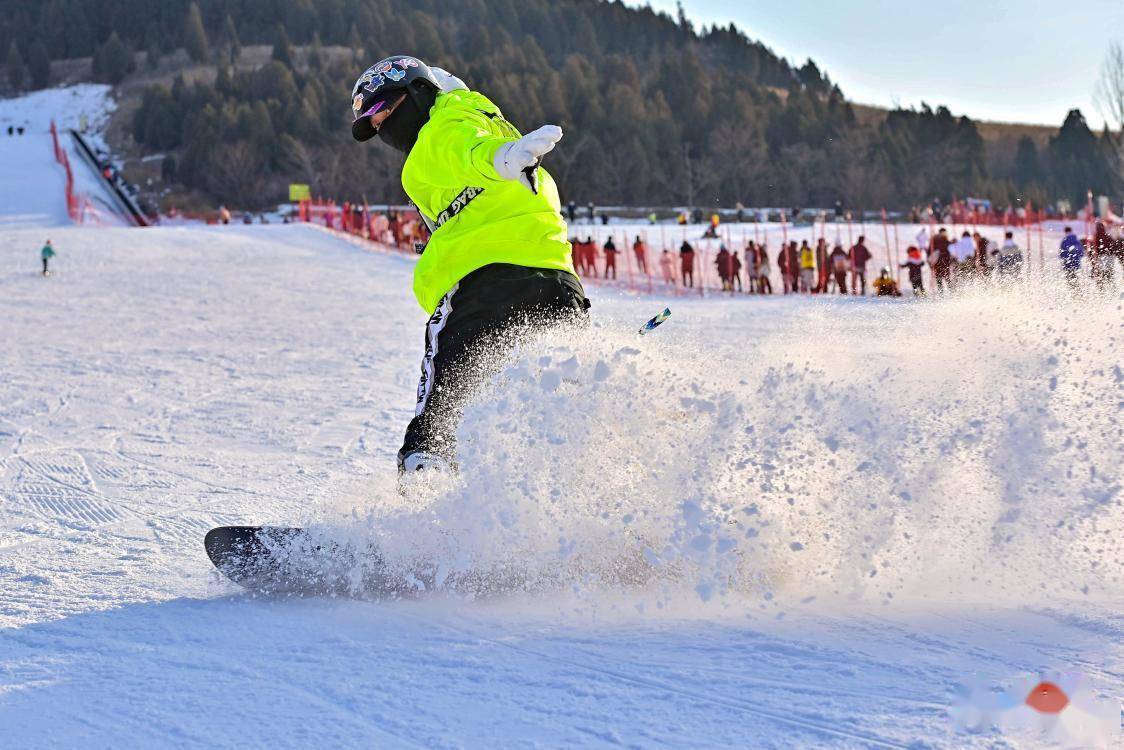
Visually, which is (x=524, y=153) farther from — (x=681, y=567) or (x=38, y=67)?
(x=38, y=67)

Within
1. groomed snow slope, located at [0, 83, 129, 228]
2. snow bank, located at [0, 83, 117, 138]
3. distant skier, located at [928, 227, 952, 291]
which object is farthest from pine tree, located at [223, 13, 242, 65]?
distant skier, located at [928, 227, 952, 291]

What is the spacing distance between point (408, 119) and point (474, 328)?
2.40ft

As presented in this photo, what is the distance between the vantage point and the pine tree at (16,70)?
14950 cm

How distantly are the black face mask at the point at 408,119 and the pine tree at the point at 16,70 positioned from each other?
548 ft

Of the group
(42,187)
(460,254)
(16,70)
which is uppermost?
(16,70)

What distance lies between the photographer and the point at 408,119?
140 inches

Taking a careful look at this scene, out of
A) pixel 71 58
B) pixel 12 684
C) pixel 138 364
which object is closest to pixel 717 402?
pixel 12 684

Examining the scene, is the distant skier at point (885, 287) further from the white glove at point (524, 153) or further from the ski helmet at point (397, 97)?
the white glove at point (524, 153)

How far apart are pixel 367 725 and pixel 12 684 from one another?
89cm

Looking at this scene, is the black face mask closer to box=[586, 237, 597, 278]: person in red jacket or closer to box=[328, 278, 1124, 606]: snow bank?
box=[328, 278, 1124, 606]: snow bank

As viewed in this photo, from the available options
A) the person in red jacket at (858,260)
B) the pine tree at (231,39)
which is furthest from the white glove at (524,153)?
the pine tree at (231,39)

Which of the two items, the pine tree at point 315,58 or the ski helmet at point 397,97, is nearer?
the ski helmet at point 397,97

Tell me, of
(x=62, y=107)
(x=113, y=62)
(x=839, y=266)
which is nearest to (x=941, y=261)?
(x=839, y=266)

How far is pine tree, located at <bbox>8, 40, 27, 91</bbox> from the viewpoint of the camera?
149500mm
